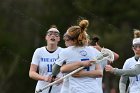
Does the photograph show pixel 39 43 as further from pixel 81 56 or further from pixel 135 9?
pixel 81 56

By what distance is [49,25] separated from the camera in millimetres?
33219

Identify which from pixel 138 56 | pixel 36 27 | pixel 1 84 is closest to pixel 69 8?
pixel 36 27

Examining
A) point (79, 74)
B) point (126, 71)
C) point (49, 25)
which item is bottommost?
point (79, 74)

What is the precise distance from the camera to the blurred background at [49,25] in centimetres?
3198

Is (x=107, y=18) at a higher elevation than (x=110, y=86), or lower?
higher

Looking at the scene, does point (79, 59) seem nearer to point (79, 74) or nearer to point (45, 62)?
point (79, 74)

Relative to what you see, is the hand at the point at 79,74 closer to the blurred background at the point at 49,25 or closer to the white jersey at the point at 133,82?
the white jersey at the point at 133,82

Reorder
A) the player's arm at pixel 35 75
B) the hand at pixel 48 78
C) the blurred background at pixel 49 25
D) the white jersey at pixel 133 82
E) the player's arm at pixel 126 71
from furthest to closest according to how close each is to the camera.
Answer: the blurred background at pixel 49 25 < the white jersey at pixel 133 82 < the player's arm at pixel 35 75 < the hand at pixel 48 78 < the player's arm at pixel 126 71

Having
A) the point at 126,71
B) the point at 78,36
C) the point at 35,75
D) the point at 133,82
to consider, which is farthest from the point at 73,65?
the point at 133,82

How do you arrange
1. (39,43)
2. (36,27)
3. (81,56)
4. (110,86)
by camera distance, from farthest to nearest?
1. (36,27)
2. (39,43)
3. (110,86)
4. (81,56)

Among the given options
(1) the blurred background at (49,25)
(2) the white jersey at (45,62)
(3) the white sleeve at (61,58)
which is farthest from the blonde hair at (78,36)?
(1) the blurred background at (49,25)

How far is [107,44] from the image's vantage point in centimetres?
3173

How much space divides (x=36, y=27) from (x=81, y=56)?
25.1 meters

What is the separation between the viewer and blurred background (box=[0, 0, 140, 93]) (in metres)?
32.0
